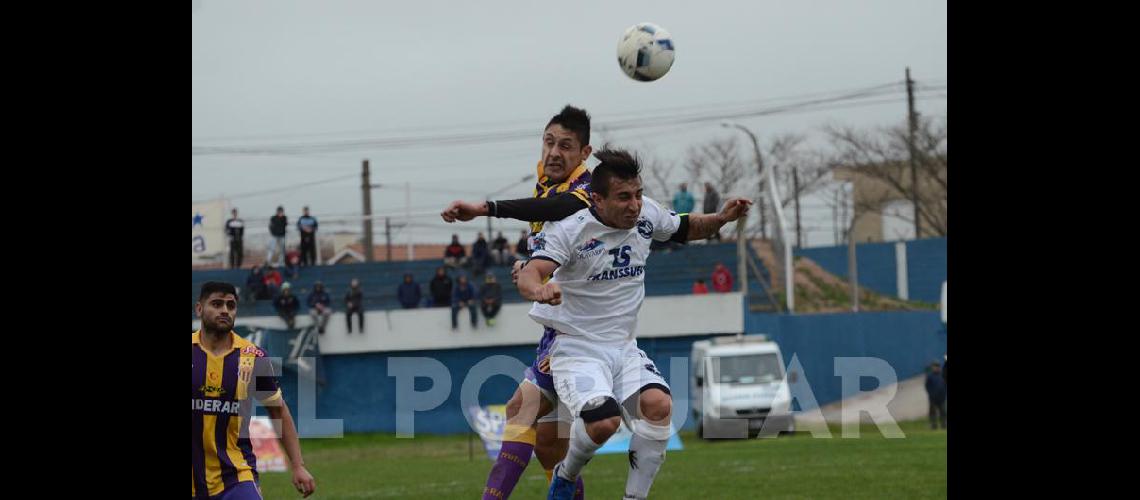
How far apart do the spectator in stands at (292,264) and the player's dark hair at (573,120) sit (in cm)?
2818

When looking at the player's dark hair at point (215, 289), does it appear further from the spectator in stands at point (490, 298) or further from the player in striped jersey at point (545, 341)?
the spectator in stands at point (490, 298)

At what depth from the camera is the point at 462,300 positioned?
35.2 metres

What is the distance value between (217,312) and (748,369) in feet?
77.9

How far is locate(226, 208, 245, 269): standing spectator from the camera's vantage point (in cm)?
3578

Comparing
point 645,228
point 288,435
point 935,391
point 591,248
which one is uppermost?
point 645,228

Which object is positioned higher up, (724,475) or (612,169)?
(612,169)

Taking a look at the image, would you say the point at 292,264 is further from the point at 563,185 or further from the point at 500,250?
the point at 563,185

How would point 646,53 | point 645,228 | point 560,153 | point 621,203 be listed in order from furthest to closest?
1. point 646,53
2. point 560,153
3. point 645,228
4. point 621,203

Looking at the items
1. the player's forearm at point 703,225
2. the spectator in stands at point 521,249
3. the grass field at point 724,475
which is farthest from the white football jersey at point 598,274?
the spectator in stands at point 521,249

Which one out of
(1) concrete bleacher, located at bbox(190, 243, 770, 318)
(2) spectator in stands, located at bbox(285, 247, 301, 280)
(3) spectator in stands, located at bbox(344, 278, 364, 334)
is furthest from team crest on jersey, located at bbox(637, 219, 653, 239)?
(2) spectator in stands, located at bbox(285, 247, 301, 280)

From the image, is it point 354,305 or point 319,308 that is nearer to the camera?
point 319,308

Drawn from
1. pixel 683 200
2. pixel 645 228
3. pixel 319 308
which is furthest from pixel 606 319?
pixel 319 308
